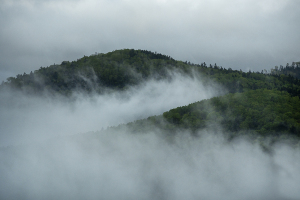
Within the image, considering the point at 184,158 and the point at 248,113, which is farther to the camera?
the point at 184,158

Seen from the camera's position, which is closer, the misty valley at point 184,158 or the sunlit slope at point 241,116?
the misty valley at point 184,158

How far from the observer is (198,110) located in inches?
5645

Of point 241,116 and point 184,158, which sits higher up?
point 241,116

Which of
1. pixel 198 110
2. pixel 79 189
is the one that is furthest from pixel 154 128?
pixel 79 189

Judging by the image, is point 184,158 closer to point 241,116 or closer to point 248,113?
point 241,116

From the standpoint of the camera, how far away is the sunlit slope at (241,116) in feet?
379

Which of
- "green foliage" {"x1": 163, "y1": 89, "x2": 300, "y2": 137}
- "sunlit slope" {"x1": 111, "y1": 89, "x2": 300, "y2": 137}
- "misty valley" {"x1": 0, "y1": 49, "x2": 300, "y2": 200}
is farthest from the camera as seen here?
"sunlit slope" {"x1": 111, "y1": 89, "x2": 300, "y2": 137}

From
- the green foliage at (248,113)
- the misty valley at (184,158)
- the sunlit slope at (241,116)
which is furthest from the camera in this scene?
the sunlit slope at (241,116)

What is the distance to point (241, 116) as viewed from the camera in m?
128

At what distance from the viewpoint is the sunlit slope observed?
379 feet

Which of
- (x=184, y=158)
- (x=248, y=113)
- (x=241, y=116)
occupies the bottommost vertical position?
(x=184, y=158)

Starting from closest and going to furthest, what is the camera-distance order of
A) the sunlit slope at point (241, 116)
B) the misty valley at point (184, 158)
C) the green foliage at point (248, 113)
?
1. the misty valley at point (184, 158)
2. the green foliage at point (248, 113)
3. the sunlit slope at point (241, 116)

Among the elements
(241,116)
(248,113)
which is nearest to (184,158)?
(241,116)

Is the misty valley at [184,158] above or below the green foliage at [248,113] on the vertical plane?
below
